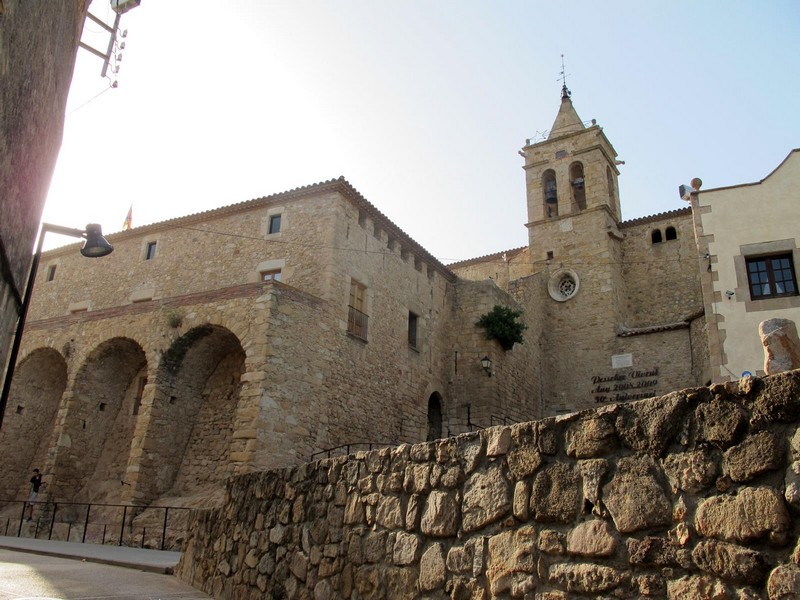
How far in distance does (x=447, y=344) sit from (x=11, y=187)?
16.7m

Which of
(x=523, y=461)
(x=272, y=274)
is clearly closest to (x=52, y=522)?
(x=272, y=274)

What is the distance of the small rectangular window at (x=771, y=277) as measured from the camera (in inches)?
530

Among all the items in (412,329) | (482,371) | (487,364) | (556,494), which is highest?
(412,329)

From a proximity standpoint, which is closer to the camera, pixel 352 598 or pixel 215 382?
pixel 352 598

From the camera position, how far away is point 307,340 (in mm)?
15125

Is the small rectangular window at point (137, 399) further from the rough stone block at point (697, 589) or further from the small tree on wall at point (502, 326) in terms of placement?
the rough stone block at point (697, 589)

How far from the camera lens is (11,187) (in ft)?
19.9

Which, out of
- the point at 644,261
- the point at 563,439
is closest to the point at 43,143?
the point at 563,439

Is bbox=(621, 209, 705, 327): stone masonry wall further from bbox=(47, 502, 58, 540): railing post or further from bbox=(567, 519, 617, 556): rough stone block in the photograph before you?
bbox=(567, 519, 617, 556): rough stone block

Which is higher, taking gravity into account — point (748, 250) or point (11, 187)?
point (748, 250)

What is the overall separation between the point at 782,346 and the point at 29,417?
2020cm

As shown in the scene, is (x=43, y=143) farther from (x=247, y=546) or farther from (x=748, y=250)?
(x=748, y=250)

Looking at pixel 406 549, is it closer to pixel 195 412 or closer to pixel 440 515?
pixel 440 515

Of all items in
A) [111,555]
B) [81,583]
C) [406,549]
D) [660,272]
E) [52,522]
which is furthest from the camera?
[660,272]
